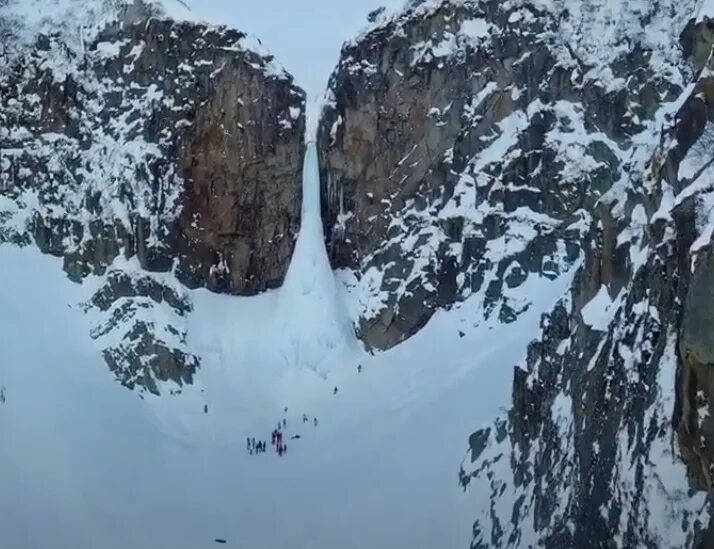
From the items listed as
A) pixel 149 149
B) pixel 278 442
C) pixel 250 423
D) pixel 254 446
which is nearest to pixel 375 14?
pixel 149 149

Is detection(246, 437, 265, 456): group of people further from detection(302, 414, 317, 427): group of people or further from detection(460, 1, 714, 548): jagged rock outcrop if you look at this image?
detection(460, 1, 714, 548): jagged rock outcrop

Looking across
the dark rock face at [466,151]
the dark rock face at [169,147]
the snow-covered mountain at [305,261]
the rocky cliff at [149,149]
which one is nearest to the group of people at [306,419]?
the snow-covered mountain at [305,261]

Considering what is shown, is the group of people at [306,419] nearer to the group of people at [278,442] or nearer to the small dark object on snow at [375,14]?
the group of people at [278,442]

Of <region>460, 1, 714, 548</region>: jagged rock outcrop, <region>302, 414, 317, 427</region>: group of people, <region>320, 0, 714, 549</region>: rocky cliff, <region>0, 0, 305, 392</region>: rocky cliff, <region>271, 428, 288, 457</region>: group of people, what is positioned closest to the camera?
<region>460, 1, 714, 548</region>: jagged rock outcrop

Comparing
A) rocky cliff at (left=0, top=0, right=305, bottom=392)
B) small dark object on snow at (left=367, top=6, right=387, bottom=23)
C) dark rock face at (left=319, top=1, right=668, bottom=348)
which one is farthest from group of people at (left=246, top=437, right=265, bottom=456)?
small dark object on snow at (left=367, top=6, right=387, bottom=23)

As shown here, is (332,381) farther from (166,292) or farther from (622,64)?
(622,64)

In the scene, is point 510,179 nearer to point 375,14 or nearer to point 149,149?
point 375,14

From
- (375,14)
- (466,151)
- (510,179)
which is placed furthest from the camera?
(375,14)
